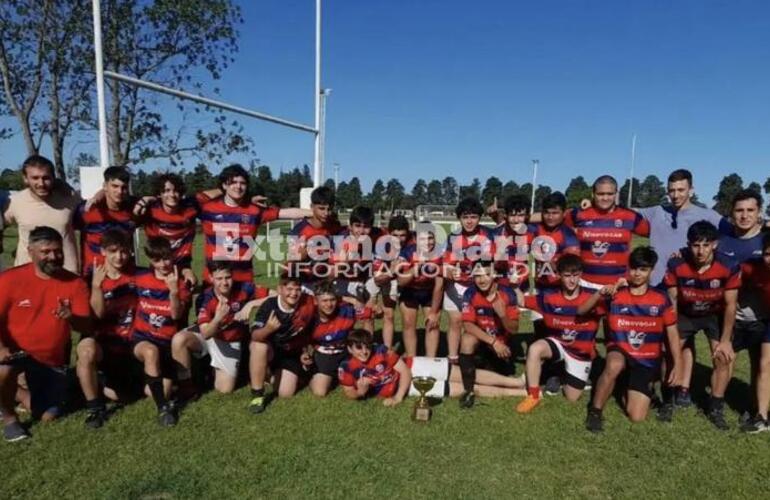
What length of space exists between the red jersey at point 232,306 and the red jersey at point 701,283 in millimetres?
3910

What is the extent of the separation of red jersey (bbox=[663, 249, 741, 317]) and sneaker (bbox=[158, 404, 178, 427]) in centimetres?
447

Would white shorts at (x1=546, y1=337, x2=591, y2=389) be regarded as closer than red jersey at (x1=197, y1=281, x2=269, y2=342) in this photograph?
No

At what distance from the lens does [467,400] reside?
15.3ft

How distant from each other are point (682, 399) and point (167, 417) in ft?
15.1

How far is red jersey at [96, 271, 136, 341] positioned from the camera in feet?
14.9

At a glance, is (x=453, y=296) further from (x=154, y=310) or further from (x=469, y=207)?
(x=154, y=310)

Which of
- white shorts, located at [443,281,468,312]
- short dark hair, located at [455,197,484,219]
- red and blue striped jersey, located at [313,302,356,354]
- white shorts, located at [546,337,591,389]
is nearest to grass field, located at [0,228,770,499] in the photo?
white shorts, located at [546,337,591,389]

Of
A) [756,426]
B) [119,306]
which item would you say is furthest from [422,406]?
[119,306]

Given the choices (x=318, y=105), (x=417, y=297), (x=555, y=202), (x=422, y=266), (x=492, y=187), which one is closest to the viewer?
(x=555, y=202)

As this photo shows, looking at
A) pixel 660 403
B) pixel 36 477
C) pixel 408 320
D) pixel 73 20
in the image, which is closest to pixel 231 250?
pixel 408 320

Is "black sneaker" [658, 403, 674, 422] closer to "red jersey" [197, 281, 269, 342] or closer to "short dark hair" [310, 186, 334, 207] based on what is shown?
"short dark hair" [310, 186, 334, 207]

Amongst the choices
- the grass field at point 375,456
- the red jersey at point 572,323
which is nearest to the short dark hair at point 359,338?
the grass field at point 375,456

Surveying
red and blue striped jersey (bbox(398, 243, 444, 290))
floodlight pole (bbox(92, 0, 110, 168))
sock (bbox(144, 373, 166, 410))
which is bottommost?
sock (bbox(144, 373, 166, 410))

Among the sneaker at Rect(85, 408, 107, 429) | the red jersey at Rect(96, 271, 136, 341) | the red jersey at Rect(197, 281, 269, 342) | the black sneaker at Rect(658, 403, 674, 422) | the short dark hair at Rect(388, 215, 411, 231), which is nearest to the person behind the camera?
the sneaker at Rect(85, 408, 107, 429)
